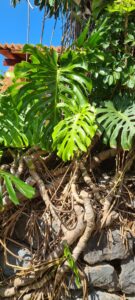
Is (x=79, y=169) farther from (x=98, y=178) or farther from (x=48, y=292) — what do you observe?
(x=48, y=292)

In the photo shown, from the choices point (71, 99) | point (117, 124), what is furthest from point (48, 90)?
point (117, 124)

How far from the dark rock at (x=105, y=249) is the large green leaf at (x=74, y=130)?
51 centimetres

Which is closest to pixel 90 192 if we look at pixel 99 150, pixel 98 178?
pixel 98 178

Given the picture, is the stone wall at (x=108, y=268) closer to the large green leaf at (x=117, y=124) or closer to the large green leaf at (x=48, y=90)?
the large green leaf at (x=117, y=124)

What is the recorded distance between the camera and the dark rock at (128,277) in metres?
2.20

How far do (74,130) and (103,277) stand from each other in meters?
0.82

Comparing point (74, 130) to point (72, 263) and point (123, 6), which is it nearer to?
point (72, 263)

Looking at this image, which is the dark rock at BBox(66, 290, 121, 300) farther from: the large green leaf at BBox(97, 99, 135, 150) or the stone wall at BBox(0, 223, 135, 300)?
the large green leaf at BBox(97, 99, 135, 150)

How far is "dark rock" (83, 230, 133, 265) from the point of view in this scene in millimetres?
2219

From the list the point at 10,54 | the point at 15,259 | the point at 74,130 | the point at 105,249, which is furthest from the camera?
the point at 10,54

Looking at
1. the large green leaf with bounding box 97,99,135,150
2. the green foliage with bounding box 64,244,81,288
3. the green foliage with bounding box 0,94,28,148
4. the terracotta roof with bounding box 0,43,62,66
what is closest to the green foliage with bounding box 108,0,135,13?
the large green leaf with bounding box 97,99,135,150

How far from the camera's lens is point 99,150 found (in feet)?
8.48

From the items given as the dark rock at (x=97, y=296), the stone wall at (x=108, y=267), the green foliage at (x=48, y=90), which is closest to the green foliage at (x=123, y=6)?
the green foliage at (x=48, y=90)

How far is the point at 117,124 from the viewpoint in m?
2.27
